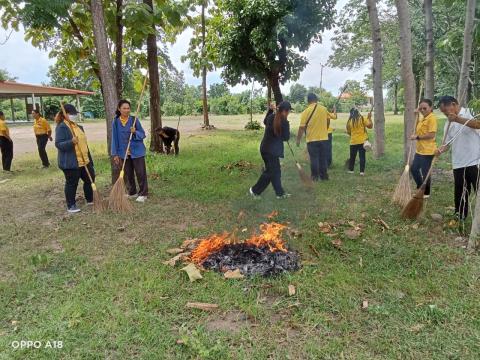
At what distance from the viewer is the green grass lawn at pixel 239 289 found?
2.95 m

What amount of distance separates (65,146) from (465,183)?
5741 mm

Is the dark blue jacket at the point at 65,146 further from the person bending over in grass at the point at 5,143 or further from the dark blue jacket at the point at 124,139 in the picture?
the person bending over in grass at the point at 5,143

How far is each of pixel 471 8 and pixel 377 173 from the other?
11.6ft

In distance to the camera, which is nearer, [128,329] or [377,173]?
[128,329]

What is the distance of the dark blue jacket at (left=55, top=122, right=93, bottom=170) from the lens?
598 cm

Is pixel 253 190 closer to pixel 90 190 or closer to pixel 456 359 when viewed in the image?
pixel 90 190

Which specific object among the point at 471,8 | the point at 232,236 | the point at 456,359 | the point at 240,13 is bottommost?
the point at 456,359

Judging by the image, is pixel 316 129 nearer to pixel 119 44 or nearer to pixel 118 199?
pixel 118 199

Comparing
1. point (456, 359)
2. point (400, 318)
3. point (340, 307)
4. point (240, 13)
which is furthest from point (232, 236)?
point (240, 13)

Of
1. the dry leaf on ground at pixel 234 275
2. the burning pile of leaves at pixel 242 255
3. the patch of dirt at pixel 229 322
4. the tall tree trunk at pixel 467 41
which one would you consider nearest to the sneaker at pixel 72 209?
the burning pile of leaves at pixel 242 255

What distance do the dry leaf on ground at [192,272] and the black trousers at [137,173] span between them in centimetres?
315

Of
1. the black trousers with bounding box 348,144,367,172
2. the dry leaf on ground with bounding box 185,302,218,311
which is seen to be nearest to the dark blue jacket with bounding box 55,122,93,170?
the dry leaf on ground with bounding box 185,302,218,311

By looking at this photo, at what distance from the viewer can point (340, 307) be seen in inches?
133

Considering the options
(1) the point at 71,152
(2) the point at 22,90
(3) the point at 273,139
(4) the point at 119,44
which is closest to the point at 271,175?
(3) the point at 273,139
